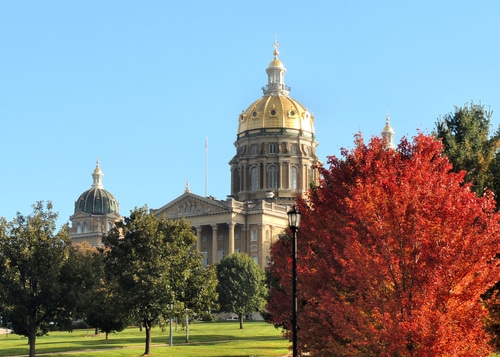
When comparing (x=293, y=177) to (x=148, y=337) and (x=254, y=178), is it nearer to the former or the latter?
(x=254, y=178)

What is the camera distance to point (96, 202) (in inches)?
6762

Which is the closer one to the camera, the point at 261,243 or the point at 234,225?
the point at 261,243

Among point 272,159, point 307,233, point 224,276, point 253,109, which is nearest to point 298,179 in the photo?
point 272,159

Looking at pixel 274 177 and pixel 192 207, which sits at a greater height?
pixel 274 177

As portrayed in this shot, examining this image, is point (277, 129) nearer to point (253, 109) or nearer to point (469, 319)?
point (253, 109)

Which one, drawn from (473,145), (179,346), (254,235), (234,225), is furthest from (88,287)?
(254,235)

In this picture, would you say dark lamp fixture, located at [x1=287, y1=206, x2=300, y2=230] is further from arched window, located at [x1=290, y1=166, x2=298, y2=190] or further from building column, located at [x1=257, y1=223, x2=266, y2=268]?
arched window, located at [x1=290, y1=166, x2=298, y2=190]

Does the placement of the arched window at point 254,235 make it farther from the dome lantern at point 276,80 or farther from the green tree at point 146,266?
the green tree at point 146,266

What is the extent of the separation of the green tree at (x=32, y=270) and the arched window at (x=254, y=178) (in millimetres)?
95070

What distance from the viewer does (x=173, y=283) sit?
4991 centimetres

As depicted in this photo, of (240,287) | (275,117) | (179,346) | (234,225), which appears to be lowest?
(179,346)

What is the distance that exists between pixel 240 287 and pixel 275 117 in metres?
55.3

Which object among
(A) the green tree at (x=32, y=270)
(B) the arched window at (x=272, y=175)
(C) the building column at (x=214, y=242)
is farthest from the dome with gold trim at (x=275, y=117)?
(A) the green tree at (x=32, y=270)

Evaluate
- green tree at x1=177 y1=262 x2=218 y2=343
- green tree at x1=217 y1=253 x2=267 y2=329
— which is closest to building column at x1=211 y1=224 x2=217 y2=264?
green tree at x1=217 y1=253 x2=267 y2=329
